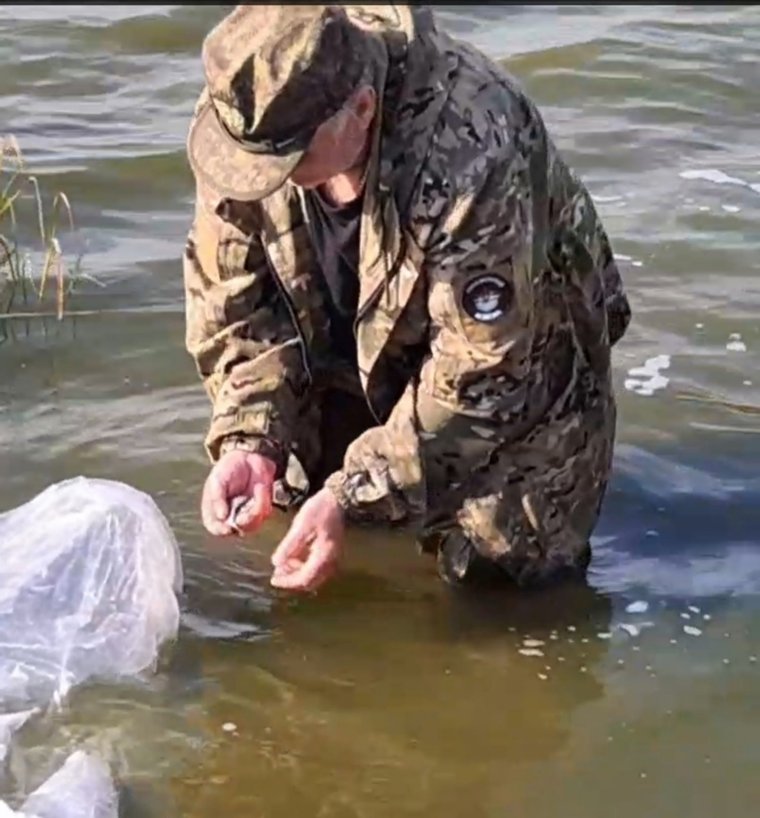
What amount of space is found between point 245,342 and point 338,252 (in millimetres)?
361

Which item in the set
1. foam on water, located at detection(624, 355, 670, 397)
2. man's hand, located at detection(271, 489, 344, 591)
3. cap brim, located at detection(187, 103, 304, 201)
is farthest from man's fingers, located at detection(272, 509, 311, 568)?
foam on water, located at detection(624, 355, 670, 397)

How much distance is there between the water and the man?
0.24m

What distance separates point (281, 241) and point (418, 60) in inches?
22.2

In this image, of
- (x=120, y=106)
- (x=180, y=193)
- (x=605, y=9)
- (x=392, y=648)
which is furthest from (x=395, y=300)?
(x=605, y=9)

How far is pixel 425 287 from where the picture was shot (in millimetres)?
3680

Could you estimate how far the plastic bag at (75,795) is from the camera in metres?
3.41

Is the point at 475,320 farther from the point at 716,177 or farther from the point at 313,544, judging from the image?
the point at 716,177

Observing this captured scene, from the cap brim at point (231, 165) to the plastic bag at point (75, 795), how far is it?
112 cm

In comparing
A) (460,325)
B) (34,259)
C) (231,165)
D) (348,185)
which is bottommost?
(34,259)

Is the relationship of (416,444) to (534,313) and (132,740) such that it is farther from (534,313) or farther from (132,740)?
(132,740)

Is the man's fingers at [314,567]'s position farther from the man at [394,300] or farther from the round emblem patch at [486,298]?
the round emblem patch at [486,298]

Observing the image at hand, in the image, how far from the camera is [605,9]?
8.92 metres

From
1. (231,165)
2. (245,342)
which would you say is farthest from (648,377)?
(231,165)

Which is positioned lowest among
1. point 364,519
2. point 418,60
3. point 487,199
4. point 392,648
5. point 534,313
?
point 392,648
